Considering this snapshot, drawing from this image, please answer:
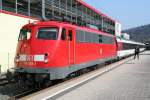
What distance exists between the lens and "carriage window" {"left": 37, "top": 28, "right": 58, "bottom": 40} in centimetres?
1478

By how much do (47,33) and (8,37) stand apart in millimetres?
7652

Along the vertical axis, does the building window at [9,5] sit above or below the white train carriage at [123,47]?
above

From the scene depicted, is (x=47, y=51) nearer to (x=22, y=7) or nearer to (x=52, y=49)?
(x=52, y=49)

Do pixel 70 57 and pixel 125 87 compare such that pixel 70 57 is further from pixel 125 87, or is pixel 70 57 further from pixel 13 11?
pixel 13 11

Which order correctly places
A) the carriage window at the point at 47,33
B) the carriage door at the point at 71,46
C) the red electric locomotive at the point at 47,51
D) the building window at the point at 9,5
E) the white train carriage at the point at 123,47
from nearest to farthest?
the red electric locomotive at the point at 47,51 → the carriage window at the point at 47,33 → the carriage door at the point at 71,46 → the building window at the point at 9,5 → the white train carriage at the point at 123,47

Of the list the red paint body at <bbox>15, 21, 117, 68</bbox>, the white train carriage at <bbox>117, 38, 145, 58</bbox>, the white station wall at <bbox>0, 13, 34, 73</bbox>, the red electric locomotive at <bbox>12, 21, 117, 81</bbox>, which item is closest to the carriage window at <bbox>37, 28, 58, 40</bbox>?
the red electric locomotive at <bbox>12, 21, 117, 81</bbox>

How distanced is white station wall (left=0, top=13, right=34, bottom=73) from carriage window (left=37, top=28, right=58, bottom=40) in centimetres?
660

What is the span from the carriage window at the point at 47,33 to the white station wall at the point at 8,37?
6.60 metres

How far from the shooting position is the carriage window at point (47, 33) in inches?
582

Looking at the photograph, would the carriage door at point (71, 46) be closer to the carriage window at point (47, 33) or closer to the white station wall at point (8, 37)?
the carriage window at point (47, 33)

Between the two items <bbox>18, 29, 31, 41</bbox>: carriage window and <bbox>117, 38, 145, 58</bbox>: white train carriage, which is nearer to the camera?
<bbox>18, 29, 31, 41</bbox>: carriage window

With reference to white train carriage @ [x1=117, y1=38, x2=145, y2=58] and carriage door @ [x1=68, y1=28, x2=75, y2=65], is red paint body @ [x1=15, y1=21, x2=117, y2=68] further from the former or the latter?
white train carriage @ [x1=117, y1=38, x2=145, y2=58]

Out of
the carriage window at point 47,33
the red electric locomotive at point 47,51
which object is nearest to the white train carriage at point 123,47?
the red electric locomotive at point 47,51

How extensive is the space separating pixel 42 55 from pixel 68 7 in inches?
402
